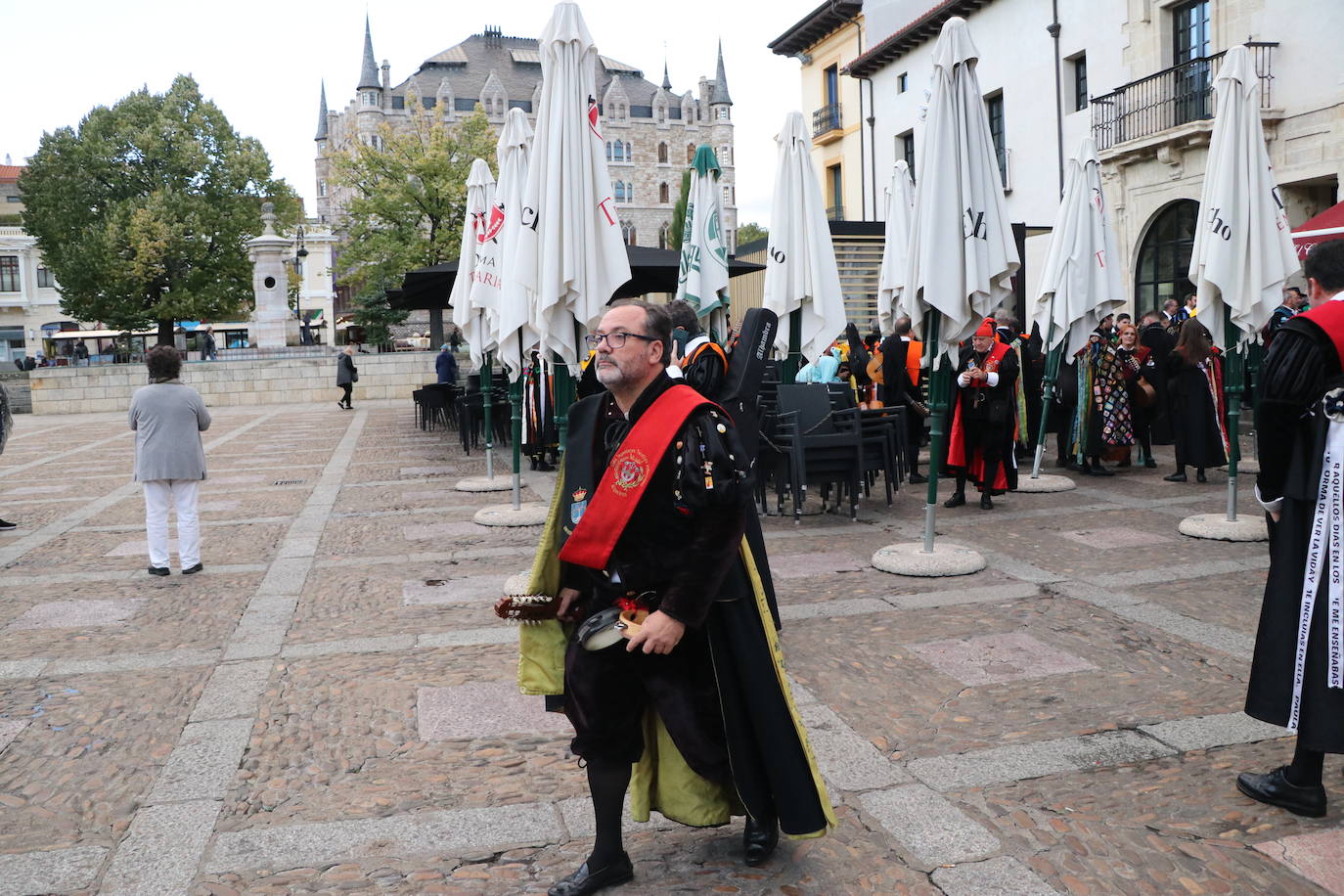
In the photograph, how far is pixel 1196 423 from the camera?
10.2m

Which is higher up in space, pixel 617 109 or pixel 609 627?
pixel 617 109

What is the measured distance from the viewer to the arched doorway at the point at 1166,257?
63.9ft

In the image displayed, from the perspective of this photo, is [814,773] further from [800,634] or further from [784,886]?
[800,634]

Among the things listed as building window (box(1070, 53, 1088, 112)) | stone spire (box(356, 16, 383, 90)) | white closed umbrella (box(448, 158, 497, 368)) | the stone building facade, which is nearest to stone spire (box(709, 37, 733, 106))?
the stone building facade

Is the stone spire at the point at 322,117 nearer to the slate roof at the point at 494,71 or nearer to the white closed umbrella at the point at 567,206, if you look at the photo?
the slate roof at the point at 494,71

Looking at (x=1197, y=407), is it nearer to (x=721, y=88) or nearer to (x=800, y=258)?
(x=800, y=258)

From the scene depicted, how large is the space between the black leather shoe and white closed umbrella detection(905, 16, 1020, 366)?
4.64m

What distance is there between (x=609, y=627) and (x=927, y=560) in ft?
14.6

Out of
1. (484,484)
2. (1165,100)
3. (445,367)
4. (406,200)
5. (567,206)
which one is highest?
(406,200)

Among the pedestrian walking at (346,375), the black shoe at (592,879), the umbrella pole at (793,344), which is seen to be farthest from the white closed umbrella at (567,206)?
the pedestrian walking at (346,375)

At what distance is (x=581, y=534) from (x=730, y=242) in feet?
337

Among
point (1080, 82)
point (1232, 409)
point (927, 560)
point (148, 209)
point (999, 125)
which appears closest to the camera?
point (927, 560)

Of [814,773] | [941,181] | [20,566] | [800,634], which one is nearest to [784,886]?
[814,773]

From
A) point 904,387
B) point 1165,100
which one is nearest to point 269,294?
point 1165,100
